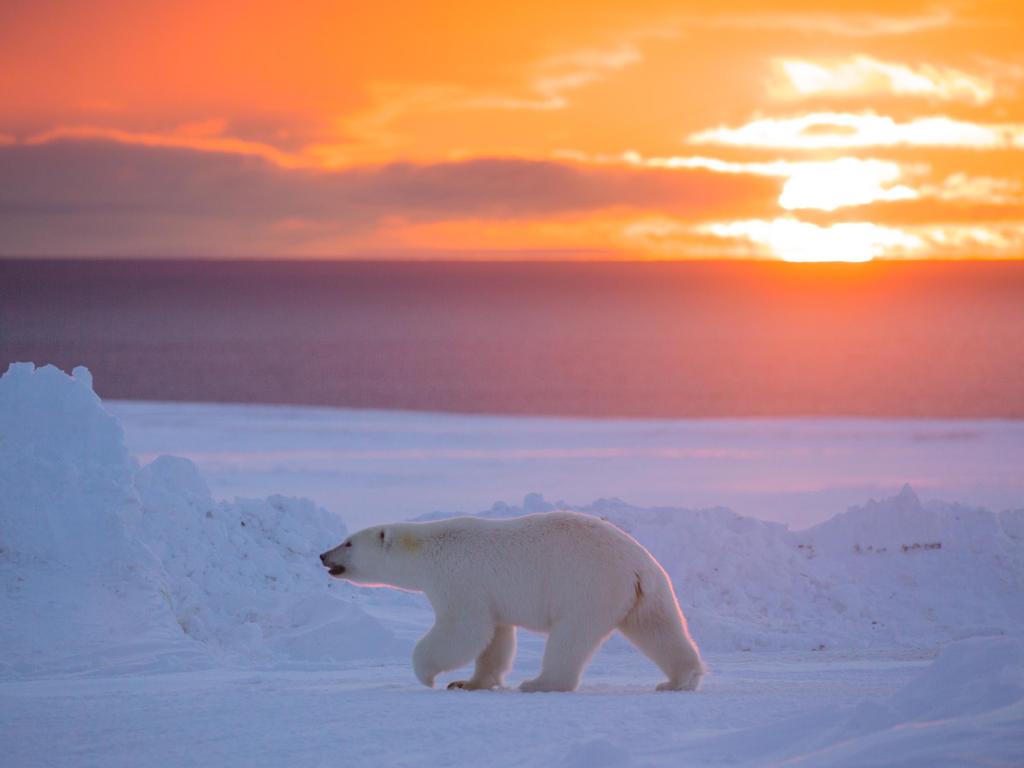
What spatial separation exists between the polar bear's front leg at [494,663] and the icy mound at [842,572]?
11.6 ft

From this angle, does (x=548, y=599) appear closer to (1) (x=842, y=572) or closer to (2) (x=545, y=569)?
(2) (x=545, y=569)

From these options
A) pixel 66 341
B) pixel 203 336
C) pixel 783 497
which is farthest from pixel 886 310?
pixel 783 497

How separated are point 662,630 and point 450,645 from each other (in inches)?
52.7

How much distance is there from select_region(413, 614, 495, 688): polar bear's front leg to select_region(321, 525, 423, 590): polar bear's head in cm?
50

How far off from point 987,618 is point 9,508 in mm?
9034

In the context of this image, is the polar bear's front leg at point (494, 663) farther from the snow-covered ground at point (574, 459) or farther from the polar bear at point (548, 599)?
the snow-covered ground at point (574, 459)

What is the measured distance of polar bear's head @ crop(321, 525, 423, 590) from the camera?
8727 mm

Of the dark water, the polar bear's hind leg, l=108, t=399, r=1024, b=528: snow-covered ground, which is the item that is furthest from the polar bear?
the dark water

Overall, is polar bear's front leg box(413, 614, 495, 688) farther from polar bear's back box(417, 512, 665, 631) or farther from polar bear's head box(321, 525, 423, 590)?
polar bear's head box(321, 525, 423, 590)

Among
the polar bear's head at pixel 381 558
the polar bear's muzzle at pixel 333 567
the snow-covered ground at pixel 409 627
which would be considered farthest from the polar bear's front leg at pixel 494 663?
the polar bear's muzzle at pixel 333 567

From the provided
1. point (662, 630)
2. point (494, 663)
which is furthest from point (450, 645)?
point (662, 630)

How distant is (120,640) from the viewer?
9891 millimetres

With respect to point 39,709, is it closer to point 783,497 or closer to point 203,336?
point 783,497

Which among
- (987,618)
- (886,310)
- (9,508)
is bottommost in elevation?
(987,618)
